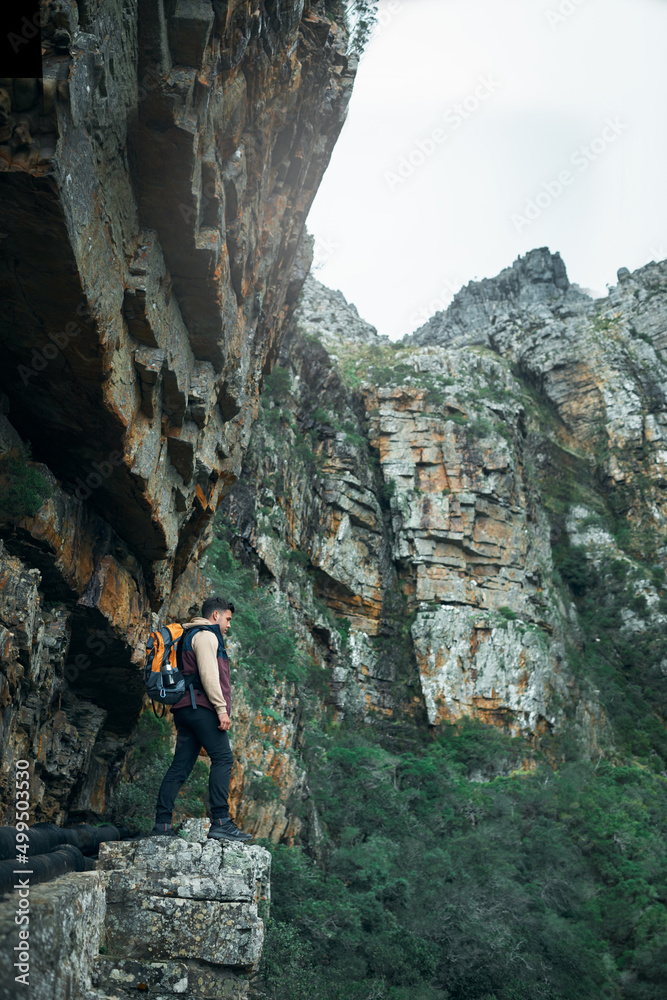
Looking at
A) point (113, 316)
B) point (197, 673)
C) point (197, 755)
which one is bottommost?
point (197, 755)

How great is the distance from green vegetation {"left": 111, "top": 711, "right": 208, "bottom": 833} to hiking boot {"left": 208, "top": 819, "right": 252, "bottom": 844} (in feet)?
11.5

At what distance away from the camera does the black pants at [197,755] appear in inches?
162

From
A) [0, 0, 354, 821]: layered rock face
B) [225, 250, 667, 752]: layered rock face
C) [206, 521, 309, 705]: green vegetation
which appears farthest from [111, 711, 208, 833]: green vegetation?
[225, 250, 667, 752]: layered rock face

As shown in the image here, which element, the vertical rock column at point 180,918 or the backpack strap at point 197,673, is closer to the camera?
the vertical rock column at point 180,918

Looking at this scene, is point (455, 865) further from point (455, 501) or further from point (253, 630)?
point (455, 501)

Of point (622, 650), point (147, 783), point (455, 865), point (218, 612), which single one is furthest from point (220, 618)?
point (622, 650)

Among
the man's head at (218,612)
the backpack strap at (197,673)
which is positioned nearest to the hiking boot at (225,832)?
the backpack strap at (197,673)

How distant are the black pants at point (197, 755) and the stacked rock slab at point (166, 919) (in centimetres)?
37

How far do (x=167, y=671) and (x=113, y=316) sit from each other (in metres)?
2.36

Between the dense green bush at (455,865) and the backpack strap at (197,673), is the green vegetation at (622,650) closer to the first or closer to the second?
the dense green bush at (455,865)

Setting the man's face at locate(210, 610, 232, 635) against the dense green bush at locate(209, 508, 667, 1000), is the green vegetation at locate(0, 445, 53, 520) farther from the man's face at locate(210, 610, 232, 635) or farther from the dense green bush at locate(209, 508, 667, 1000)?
the dense green bush at locate(209, 508, 667, 1000)

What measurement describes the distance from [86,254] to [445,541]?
22.0 metres

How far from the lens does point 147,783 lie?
8320mm

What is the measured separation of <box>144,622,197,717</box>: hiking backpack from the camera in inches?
159
